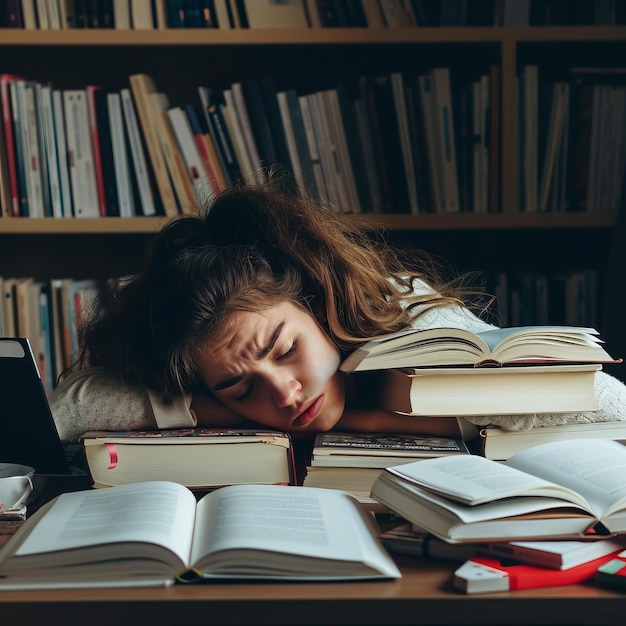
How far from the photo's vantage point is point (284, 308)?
3.47 feet

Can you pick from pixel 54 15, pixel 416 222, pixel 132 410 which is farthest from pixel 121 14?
pixel 132 410

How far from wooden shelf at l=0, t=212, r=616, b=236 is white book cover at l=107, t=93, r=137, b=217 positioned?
54 mm

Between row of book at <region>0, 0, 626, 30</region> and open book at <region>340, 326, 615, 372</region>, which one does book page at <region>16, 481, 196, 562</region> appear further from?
row of book at <region>0, 0, 626, 30</region>

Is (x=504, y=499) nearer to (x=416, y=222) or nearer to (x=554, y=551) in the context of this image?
(x=554, y=551)

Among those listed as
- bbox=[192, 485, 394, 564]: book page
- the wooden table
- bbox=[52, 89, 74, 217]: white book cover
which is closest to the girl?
bbox=[192, 485, 394, 564]: book page

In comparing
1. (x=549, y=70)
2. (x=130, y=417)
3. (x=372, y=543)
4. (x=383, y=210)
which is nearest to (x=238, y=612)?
(x=372, y=543)

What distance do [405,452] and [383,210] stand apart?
44.3 inches

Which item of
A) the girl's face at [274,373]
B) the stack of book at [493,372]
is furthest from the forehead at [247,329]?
the stack of book at [493,372]

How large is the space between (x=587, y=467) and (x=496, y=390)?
0.16 meters

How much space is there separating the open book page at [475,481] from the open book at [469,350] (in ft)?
0.48

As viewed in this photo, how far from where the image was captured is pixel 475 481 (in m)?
0.70

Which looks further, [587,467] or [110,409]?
[110,409]

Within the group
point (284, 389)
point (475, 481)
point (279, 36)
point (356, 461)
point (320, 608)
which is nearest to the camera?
point (320, 608)

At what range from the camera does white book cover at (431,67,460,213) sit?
72.9 inches
